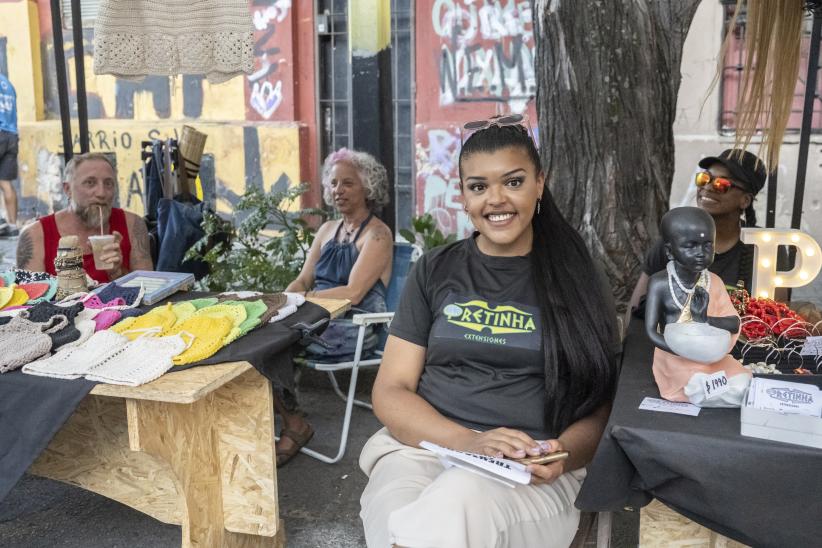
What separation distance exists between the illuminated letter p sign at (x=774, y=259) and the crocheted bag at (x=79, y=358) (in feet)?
7.15

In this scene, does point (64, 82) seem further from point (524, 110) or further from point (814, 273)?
point (524, 110)

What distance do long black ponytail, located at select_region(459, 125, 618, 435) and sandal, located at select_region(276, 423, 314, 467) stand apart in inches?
70.5

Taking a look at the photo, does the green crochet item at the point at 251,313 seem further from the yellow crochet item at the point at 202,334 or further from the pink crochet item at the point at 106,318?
the pink crochet item at the point at 106,318

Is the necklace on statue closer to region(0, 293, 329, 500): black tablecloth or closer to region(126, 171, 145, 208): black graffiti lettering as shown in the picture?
region(0, 293, 329, 500): black tablecloth

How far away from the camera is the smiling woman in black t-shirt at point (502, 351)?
217 cm

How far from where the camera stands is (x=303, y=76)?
8891 mm

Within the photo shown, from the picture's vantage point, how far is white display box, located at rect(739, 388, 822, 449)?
5.87ft

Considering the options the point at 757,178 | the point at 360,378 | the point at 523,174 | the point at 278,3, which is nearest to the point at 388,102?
the point at 360,378

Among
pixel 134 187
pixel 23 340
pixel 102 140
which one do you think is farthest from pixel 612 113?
pixel 102 140

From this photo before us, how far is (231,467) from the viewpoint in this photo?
2797 mm

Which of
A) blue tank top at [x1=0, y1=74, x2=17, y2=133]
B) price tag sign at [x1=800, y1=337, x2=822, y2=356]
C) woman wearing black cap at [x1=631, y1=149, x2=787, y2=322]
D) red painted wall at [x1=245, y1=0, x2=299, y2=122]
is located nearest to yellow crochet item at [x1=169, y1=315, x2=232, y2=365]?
woman wearing black cap at [x1=631, y1=149, x2=787, y2=322]

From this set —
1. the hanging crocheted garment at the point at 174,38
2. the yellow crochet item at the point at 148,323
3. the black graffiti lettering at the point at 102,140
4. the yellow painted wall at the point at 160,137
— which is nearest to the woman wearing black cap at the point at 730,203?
the yellow crochet item at the point at 148,323

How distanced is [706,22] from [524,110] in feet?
6.16

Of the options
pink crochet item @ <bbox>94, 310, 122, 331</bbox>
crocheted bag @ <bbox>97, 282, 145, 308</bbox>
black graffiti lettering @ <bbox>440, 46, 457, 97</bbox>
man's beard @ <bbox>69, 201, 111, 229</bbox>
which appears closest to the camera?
pink crochet item @ <bbox>94, 310, 122, 331</bbox>
